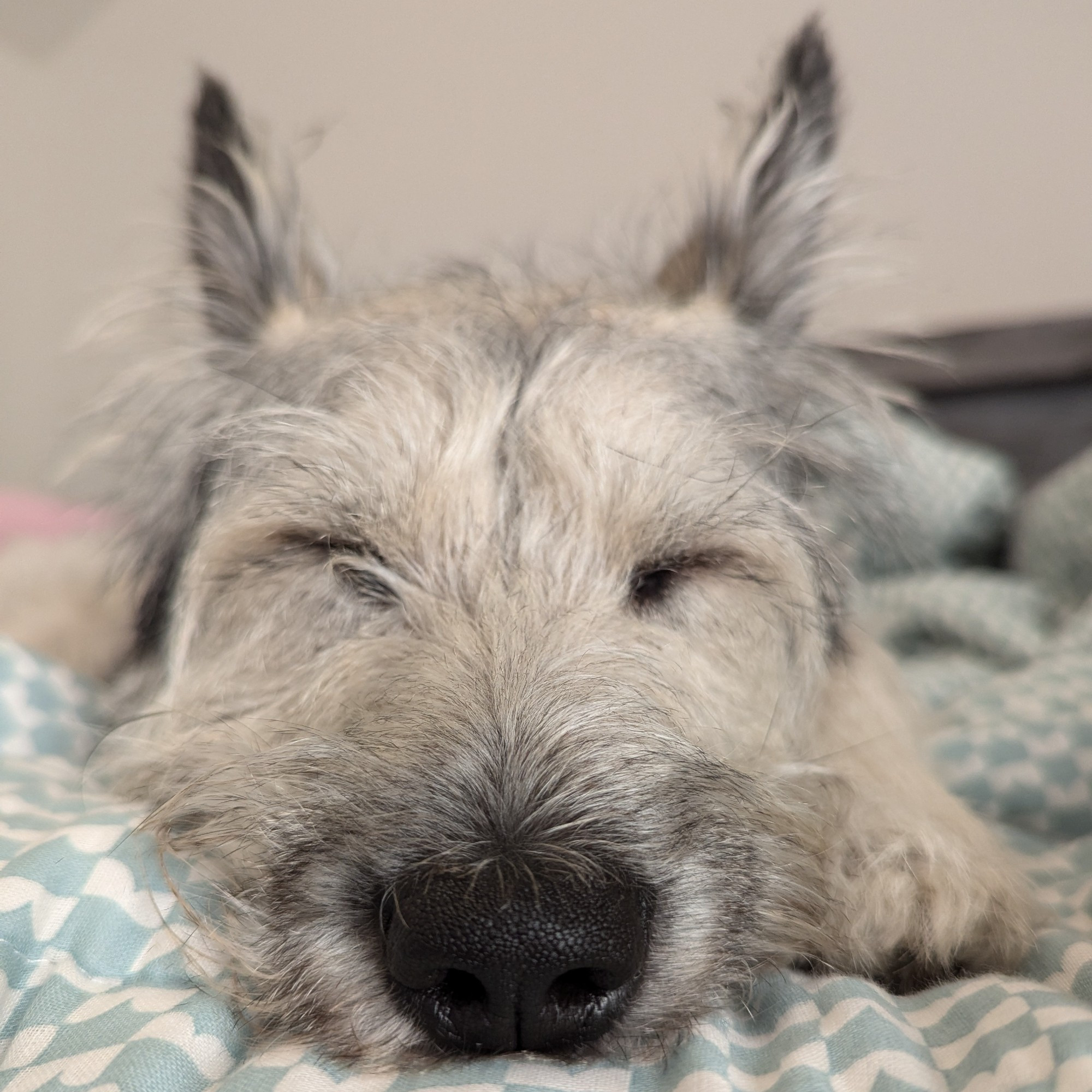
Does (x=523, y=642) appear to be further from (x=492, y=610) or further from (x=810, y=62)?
(x=810, y=62)

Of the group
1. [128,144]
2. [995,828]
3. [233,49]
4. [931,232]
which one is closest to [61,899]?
[995,828]

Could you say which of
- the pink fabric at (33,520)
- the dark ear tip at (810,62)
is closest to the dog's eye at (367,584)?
the dark ear tip at (810,62)

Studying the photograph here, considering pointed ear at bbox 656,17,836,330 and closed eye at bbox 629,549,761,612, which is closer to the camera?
closed eye at bbox 629,549,761,612

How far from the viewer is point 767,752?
1.49 meters

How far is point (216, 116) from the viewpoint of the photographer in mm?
1953

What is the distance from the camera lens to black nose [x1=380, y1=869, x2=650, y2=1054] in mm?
904

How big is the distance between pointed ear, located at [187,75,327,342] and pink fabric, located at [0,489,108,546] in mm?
1727

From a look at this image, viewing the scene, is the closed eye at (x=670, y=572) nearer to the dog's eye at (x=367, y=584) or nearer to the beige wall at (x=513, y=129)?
the dog's eye at (x=367, y=584)

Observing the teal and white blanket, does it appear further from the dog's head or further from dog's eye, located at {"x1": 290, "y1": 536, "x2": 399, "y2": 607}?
dog's eye, located at {"x1": 290, "y1": 536, "x2": 399, "y2": 607}

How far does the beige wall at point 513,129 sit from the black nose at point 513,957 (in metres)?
1.53

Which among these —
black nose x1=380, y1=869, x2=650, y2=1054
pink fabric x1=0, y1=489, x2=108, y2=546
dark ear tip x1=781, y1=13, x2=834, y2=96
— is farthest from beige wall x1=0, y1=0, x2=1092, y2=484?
black nose x1=380, y1=869, x2=650, y2=1054

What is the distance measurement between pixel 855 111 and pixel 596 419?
12.8 ft

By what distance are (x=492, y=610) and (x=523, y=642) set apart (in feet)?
0.32

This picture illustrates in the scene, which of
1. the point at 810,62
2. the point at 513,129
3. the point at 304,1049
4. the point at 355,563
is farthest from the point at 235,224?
the point at 513,129
